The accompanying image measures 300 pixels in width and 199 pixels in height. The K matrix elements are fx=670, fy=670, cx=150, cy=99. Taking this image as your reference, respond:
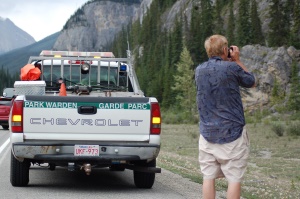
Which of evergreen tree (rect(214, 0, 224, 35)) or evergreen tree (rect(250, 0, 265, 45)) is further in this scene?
evergreen tree (rect(214, 0, 224, 35))

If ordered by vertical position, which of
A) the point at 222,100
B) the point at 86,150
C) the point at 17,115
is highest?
the point at 222,100

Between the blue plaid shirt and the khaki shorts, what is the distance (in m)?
0.07

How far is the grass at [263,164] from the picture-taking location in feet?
40.2

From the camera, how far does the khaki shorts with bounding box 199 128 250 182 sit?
6680mm

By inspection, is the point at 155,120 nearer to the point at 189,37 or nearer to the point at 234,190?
the point at 234,190

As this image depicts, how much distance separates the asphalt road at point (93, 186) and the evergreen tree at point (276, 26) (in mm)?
66509

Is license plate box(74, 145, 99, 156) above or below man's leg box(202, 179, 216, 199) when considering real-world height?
below

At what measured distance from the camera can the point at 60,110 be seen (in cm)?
997

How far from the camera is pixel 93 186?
36.9 feet

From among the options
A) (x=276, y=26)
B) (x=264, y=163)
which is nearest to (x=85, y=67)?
(x=264, y=163)

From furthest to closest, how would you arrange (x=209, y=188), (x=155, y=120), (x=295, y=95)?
1. (x=295, y=95)
2. (x=155, y=120)
3. (x=209, y=188)

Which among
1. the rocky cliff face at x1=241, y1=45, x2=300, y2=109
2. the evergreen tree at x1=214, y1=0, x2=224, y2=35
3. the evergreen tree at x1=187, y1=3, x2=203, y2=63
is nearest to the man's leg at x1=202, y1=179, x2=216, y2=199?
the rocky cliff face at x1=241, y1=45, x2=300, y2=109

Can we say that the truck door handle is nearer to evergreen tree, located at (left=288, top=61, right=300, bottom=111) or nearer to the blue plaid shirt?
the blue plaid shirt

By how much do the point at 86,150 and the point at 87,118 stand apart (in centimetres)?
48
